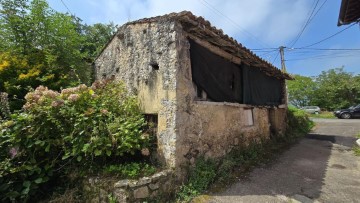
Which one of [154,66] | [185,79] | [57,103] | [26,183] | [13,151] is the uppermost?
[154,66]

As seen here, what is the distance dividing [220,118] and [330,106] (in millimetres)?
33719

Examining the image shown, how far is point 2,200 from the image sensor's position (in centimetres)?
428

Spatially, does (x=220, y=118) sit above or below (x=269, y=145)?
above

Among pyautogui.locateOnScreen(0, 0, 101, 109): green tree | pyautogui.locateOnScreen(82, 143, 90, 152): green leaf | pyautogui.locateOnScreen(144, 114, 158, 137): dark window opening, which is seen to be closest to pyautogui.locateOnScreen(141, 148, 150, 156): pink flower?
pyautogui.locateOnScreen(144, 114, 158, 137): dark window opening

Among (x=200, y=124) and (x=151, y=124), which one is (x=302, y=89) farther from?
(x=151, y=124)

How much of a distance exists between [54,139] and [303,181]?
19.4ft

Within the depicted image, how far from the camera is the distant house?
6.32 m

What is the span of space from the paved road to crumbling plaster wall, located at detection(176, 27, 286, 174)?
3.33ft

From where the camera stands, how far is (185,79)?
534 centimetres

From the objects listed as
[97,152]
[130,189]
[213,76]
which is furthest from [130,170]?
[213,76]

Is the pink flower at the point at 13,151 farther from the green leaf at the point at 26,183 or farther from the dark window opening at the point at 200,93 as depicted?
the dark window opening at the point at 200,93

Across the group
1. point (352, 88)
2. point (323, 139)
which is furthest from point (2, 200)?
point (352, 88)

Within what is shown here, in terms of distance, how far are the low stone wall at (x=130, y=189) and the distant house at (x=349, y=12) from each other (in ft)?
21.8

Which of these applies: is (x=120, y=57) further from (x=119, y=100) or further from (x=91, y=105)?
(x=91, y=105)
